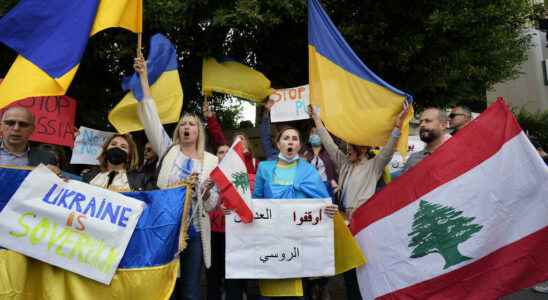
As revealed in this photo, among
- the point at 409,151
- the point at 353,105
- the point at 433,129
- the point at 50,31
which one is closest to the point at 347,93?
the point at 353,105

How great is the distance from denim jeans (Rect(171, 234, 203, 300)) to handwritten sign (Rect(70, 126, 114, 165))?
3.59 m

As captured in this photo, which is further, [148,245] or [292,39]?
[292,39]

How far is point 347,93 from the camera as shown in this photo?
15.5 feet

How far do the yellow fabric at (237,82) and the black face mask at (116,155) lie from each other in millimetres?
2639

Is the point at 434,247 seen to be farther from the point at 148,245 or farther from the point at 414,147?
the point at 414,147

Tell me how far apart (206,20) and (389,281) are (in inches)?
187

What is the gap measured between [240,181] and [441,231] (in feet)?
5.27

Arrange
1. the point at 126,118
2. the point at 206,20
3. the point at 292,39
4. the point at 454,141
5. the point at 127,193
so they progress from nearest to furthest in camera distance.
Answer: the point at 127,193 < the point at 454,141 < the point at 126,118 < the point at 206,20 < the point at 292,39

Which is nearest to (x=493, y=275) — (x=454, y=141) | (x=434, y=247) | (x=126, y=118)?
(x=434, y=247)

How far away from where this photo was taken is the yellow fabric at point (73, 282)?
326 cm

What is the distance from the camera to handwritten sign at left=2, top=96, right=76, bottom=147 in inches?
192

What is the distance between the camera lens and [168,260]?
3.53 metres

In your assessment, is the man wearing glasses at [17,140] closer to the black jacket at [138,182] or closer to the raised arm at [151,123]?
the black jacket at [138,182]

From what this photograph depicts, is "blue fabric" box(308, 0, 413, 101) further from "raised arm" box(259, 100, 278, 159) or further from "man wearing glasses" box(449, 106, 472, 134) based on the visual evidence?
"raised arm" box(259, 100, 278, 159)
